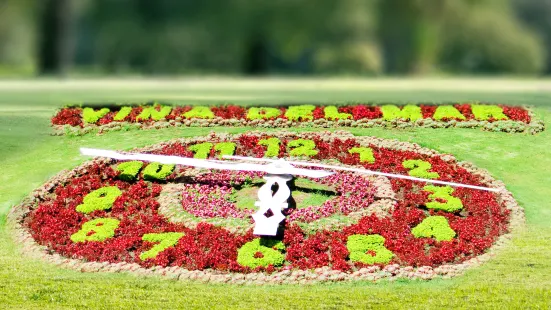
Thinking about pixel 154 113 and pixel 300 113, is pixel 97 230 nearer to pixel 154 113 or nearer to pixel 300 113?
pixel 154 113

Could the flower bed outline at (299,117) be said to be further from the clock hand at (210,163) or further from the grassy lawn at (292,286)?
the clock hand at (210,163)

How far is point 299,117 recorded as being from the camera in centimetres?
1116

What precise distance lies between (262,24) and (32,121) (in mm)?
7206

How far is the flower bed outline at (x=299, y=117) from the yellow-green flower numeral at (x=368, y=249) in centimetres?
249

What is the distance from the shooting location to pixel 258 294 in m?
8.09

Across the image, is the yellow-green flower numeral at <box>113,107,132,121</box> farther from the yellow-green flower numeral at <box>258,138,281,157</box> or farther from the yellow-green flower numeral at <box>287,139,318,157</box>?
the yellow-green flower numeral at <box>287,139,318,157</box>

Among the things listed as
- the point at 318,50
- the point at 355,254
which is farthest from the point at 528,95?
the point at 355,254

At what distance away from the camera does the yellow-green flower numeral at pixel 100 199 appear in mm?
9586

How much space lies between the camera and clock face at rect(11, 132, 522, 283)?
859cm

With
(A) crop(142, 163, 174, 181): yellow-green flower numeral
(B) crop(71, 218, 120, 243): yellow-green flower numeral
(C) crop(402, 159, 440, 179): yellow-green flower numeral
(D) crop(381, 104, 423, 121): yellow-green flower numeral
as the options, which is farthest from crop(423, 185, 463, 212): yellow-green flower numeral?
(B) crop(71, 218, 120, 243): yellow-green flower numeral

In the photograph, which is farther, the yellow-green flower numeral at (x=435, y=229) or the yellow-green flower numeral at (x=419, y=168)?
the yellow-green flower numeral at (x=419, y=168)

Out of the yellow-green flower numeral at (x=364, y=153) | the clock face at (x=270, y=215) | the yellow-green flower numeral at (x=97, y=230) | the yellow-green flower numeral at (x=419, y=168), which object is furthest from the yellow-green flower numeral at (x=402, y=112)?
the yellow-green flower numeral at (x=97, y=230)

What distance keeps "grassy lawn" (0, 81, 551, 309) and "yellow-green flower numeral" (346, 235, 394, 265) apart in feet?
1.43

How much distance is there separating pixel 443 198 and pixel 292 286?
260cm
